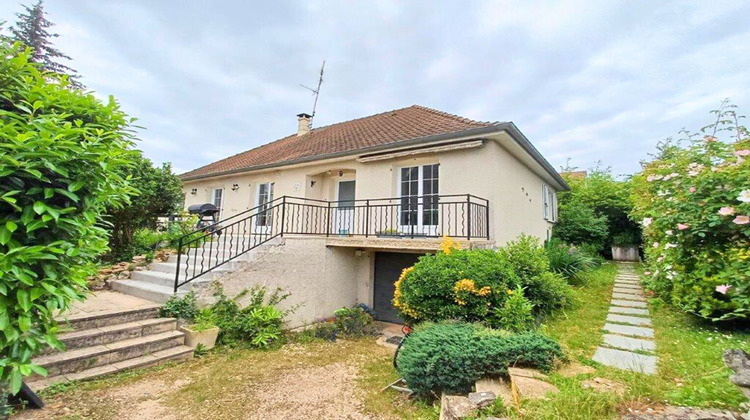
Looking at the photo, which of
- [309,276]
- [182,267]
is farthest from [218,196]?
[309,276]

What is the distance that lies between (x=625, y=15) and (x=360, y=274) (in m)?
9.54

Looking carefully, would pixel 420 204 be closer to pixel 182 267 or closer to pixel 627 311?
pixel 627 311

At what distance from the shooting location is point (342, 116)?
1648cm

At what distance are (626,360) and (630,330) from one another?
1.68m

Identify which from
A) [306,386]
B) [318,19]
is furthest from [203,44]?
[306,386]

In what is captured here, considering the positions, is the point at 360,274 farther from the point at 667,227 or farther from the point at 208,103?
the point at 208,103

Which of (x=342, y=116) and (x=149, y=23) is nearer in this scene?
(x=149, y=23)

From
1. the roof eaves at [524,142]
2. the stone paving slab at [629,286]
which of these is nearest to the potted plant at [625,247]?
the roof eaves at [524,142]

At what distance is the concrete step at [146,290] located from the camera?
6105 millimetres

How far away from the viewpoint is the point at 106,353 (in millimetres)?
4559

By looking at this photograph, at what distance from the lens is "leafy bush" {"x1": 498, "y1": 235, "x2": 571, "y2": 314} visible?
6418 millimetres

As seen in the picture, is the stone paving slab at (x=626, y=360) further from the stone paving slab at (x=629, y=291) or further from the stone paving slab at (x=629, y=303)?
the stone paving slab at (x=629, y=291)

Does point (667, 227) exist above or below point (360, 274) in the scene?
above

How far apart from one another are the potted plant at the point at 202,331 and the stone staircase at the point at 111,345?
0.13m
